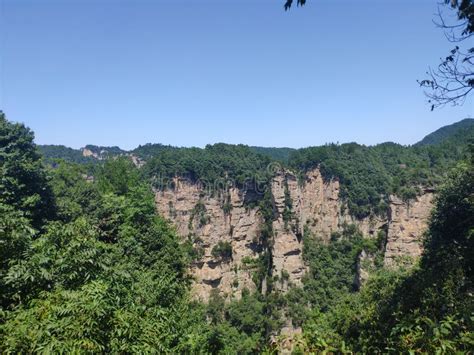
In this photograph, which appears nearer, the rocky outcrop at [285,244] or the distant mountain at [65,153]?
the rocky outcrop at [285,244]

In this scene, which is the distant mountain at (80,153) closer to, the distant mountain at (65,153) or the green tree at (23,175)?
the distant mountain at (65,153)

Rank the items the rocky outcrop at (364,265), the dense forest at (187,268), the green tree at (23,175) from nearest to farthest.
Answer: the dense forest at (187,268) < the green tree at (23,175) < the rocky outcrop at (364,265)

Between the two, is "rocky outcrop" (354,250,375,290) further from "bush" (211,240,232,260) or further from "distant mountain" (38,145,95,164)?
"distant mountain" (38,145,95,164)

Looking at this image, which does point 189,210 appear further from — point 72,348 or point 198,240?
point 72,348

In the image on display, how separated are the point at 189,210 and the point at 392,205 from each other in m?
35.7

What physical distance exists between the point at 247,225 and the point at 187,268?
1471 inches

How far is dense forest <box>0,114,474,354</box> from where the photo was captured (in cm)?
512

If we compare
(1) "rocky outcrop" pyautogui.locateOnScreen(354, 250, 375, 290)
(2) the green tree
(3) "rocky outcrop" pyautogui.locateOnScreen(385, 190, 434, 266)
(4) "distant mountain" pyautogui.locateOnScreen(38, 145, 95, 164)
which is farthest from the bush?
(4) "distant mountain" pyautogui.locateOnScreen(38, 145, 95, 164)

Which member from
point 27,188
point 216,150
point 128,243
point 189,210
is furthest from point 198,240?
point 128,243

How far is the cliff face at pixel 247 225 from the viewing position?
2218 inches

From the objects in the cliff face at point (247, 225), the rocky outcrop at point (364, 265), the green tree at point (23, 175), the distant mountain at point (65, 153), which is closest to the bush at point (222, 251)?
the cliff face at point (247, 225)

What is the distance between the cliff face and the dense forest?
2.18m

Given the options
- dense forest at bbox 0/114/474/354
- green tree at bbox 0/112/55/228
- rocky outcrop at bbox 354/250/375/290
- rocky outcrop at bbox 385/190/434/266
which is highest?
green tree at bbox 0/112/55/228

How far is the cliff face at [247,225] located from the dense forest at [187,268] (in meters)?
2.18
